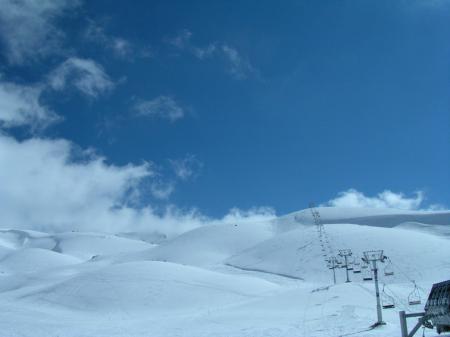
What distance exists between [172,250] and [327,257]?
6087cm

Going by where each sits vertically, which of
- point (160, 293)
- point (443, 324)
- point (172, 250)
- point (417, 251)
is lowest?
point (443, 324)

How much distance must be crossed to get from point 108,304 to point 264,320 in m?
28.0

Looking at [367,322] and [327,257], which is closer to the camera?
[367,322]

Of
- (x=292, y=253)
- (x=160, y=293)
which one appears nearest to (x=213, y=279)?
(x=160, y=293)

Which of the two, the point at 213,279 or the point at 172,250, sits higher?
the point at 172,250

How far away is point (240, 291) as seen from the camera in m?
65.6

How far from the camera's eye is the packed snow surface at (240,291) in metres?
38.0

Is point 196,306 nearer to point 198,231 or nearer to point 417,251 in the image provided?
point 417,251

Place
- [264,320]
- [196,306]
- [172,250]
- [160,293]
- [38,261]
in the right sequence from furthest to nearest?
[38,261]
[172,250]
[160,293]
[196,306]
[264,320]

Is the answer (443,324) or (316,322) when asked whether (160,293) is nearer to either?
(316,322)

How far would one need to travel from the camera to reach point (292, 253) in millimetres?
102125

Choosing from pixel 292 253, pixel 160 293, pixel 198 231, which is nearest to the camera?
pixel 160 293

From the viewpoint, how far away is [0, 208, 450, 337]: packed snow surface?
125 ft

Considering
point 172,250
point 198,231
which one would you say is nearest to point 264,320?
point 172,250
